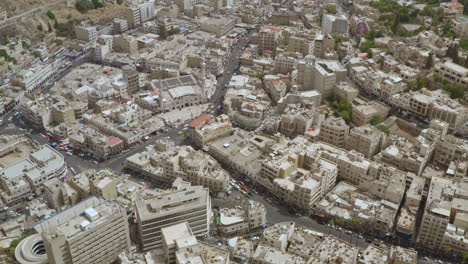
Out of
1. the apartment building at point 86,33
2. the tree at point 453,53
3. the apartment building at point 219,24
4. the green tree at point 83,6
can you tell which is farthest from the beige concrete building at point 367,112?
the green tree at point 83,6

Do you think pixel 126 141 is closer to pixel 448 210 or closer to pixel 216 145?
pixel 216 145

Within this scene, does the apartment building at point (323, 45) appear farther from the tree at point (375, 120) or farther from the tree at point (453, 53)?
the tree at point (375, 120)

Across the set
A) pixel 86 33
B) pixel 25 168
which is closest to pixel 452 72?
pixel 25 168

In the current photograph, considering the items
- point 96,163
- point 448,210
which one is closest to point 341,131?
point 448,210

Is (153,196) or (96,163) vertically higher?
(153,196)

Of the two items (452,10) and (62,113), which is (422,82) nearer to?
(452,10)

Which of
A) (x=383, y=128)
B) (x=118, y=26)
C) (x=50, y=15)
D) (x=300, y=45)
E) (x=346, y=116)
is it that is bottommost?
(x=346, y=116)

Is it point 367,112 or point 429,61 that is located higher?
point 429,61
